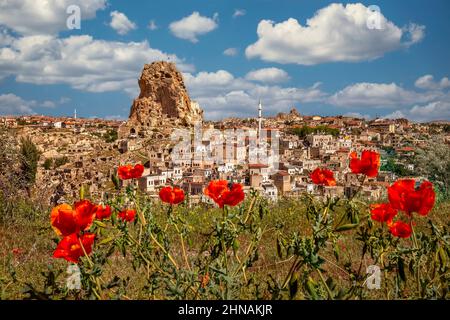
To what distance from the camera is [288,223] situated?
17.2ft

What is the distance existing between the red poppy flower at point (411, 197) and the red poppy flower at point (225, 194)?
633 mm

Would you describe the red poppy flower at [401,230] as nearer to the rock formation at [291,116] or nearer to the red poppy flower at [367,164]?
the red poppy flower at [367,164]

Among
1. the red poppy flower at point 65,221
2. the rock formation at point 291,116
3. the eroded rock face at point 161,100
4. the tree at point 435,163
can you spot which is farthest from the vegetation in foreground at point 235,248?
the rock formation at point 291,116

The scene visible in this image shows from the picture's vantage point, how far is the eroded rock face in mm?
62841

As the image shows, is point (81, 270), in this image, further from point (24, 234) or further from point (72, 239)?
point (24, 234)

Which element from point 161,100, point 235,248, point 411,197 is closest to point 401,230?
point 411,197

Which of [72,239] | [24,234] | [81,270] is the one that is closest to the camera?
[72,239]

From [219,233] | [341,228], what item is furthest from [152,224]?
[341,228]

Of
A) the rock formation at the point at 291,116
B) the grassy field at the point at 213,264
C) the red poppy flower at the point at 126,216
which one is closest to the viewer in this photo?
the grassy field at the point at 213,264

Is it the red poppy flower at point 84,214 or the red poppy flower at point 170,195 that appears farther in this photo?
the red poppy flower at point 170,195

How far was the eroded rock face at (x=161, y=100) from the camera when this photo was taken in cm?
6284
